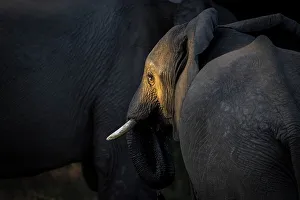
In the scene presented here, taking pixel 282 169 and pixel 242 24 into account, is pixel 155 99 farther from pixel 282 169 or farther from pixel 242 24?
pixel 282 169

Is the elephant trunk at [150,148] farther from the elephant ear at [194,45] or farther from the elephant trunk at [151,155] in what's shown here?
the elephant ear at [194,45]

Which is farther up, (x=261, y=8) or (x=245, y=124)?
(x=245, y=124)

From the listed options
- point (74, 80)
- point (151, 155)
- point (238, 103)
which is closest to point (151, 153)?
point (151, 155)

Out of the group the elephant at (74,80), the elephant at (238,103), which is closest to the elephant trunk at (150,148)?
the elephant at (238,103)

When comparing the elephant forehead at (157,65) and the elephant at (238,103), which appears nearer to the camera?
the elephant at (238,103)

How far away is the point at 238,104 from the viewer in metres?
1.64

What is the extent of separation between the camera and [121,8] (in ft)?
Result: 9.97

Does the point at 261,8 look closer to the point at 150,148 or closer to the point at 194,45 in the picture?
the point at 150,148

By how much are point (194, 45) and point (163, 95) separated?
1.15 ft

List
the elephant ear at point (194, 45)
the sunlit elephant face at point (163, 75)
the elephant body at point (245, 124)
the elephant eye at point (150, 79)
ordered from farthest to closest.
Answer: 1. the elephant eye at point (150, 79)
2. the sunlit elephant face at point (163, 75)
3. the elephant ear at point (194, 45)
4. the elephant body at point (245, 124)

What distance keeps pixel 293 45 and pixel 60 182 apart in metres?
2.32

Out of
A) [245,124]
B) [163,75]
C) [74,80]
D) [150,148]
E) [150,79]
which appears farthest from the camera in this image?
[74,80]

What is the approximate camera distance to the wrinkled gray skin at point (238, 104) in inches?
62.1

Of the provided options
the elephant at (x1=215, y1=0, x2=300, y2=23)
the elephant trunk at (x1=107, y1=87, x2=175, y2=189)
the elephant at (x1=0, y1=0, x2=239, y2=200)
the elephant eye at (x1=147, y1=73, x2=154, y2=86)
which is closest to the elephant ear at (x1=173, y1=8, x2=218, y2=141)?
the elephant eye at (x1=147, y1=73, x2=154, y2=86)
